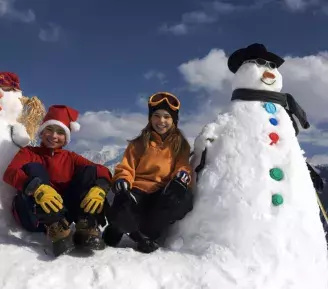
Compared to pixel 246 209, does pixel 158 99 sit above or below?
above

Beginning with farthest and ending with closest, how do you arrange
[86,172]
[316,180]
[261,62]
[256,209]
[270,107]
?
[316,180] → [261,62] → [270,107] → [86,172] → [256,209]

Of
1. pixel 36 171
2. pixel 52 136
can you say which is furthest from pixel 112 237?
pixel 52 136

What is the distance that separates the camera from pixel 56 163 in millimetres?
3469

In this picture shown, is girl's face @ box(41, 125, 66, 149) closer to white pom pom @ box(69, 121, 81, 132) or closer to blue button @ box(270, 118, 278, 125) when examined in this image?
white pom pom @ box(69, 121, 81, 132)

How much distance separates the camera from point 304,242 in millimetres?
3072

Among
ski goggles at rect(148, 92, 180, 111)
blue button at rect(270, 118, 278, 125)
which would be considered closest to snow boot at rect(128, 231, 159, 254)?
ski goggles at rect(148, 92, 180, 111)

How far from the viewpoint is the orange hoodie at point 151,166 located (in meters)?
3.45

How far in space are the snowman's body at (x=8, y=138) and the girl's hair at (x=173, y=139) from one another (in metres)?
0.97

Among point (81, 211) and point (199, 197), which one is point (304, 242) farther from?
point (81, 211)

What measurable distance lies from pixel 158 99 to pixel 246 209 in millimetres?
1228

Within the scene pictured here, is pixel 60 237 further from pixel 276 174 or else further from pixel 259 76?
pixel 259 76

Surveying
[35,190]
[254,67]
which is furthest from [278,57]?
[35,190]

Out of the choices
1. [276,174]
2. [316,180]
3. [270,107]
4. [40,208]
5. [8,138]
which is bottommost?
[40,208]

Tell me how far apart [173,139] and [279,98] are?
98 cm
